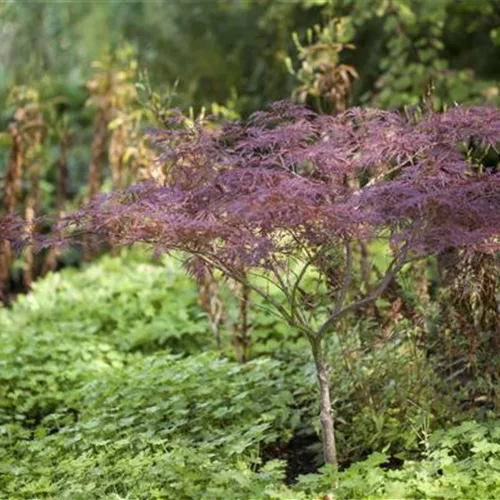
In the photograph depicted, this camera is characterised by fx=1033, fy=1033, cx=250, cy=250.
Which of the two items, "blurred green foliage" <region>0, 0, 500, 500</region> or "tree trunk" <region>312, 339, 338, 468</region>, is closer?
"blurred green foliage" <region>0, 0, 500, 500</region>

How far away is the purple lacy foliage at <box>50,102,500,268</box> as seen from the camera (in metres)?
3.27

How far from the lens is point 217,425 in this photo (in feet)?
14.5

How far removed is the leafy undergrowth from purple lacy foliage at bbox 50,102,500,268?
0.77 m

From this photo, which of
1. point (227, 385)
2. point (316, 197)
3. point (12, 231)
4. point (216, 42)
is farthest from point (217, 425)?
point (216, 42)

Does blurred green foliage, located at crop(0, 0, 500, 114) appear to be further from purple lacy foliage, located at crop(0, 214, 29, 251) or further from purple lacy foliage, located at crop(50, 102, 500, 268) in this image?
purple lacy foliage, located at crop(0, 214, 29, 251)

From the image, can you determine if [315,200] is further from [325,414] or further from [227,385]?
[227,385]

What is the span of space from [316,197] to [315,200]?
3.8 inches

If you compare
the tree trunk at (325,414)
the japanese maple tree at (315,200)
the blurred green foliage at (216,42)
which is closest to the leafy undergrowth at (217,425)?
the tree trunk at (325,414)

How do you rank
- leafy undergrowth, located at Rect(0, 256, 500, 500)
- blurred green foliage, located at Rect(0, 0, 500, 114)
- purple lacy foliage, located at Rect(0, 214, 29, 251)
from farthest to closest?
blurred green foliage, located at Rect(0, 0, 500, 114) < purple lacy foliage, located at Rect(0, 214, 29, 251) < leafy undergrowth, located at Rect(0, 256, 500, 500)

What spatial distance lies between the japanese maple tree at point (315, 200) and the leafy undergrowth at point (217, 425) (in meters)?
0.43

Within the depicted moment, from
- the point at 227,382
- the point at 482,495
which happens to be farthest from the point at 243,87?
the point at 482,495

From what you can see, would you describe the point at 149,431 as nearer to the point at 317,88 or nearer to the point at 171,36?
the point at 317,88

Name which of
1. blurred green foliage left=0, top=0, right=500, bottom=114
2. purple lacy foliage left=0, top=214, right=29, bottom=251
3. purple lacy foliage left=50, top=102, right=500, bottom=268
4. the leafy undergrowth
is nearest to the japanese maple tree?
purple lacy foliage left=50, top=102, right=500, bottom=268

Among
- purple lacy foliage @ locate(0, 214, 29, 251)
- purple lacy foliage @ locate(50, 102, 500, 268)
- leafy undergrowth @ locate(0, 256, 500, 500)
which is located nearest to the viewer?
purple lacy foliage @ locate(50, 102, 500, 268)
